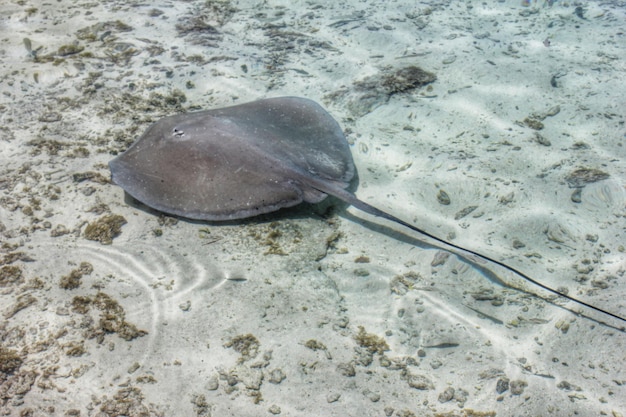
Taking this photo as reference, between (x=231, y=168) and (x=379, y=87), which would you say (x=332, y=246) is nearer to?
(x=231, y=168)

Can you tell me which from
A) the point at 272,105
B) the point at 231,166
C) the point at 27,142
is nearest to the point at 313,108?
the point at 272,105

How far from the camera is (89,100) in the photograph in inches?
182

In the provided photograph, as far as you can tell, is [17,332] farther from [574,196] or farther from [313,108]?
[574,196]

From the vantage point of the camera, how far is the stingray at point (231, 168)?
3.27 m

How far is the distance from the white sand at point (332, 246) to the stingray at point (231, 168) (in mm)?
223

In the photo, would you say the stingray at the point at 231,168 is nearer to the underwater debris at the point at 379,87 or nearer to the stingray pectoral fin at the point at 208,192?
the stingray pectoral fin at the point at 208,192

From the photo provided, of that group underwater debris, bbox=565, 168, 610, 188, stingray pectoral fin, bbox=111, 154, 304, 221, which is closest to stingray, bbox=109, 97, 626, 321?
stingray pectoral fin, bbox=111, 154, 304, 221

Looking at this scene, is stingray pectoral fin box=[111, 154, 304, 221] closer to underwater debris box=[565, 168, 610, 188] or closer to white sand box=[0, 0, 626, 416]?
white sand box=[0, 0, 626, 416]

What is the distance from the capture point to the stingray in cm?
327

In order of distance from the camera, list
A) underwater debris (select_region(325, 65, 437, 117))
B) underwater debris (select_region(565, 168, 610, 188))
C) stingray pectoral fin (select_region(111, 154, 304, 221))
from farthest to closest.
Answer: underwater debris (select_region(325, 65, 437, 117))
underwater debris (select_region(565, 168, 610, 188))
stingray pectoral fin (select_region(111, 154, 304, 221))

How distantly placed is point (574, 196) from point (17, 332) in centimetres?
376

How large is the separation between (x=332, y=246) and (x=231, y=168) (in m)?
0.86

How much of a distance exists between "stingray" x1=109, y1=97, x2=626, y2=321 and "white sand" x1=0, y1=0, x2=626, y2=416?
0.22 m

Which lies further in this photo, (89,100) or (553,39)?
(553,39)
